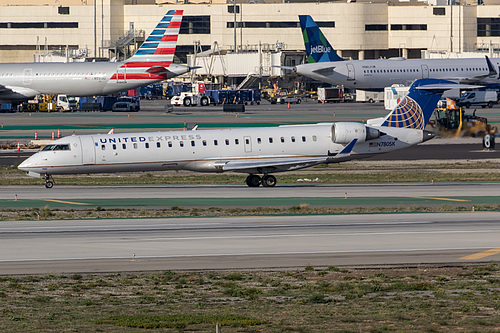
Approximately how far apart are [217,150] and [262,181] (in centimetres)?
311

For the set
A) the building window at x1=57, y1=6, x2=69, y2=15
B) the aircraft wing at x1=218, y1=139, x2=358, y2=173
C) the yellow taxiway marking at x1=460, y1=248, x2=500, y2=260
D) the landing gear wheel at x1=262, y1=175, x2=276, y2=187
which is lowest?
the yellow taxiway marking at x1=460, y1=248, x2=500, y2=260

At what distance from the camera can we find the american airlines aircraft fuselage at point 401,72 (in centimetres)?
10544

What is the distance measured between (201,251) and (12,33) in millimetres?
149863

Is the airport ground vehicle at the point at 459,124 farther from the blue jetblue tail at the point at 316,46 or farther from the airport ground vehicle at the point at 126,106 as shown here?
the airport ground vehicle at the point at 126,106

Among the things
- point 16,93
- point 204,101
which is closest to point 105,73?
point 16,93

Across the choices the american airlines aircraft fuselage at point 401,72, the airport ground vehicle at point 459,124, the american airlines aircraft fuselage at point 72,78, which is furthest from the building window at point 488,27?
the airport ground vehicle at point 459,124

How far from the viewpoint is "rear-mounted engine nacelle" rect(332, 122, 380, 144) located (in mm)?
45188

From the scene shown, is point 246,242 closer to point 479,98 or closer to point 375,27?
point 479,98

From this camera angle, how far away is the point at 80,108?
106m

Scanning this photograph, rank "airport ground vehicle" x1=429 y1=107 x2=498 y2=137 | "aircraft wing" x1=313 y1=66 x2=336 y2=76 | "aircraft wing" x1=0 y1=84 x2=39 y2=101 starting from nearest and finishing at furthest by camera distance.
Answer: "airport ground vehicle" x1=429 y1=107 x2=498 y2=137 → "aircraft wing" x1=0 y1=84 x2=39 y2=101 → "aircraft wing" x1=313 y1=66 x2=336 y2=76

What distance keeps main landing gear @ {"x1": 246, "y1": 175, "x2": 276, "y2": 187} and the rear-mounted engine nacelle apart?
13.2ft

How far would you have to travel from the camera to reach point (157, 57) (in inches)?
3939

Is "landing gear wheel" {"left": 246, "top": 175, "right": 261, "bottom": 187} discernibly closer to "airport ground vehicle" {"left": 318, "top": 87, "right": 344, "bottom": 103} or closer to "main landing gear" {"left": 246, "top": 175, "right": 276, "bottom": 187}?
"main landing gear" {"left": 246, "top": 175, "right": 276, "bottom": 187}

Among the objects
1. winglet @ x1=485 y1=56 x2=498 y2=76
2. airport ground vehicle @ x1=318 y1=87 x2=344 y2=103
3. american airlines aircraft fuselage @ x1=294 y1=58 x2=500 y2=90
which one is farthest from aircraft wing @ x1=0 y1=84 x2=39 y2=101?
winglet @ x1=485 y1=56 x2=498 y2=76
